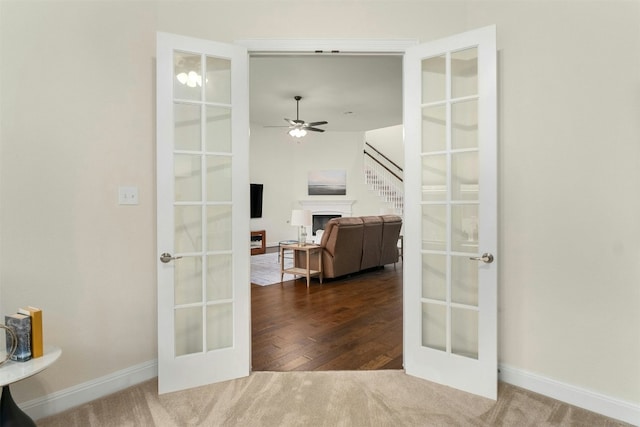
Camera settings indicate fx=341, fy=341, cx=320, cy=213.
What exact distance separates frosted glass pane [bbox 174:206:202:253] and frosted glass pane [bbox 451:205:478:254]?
5.57 feet

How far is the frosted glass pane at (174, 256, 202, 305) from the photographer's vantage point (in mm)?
2271

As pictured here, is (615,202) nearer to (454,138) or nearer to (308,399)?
(454,138)

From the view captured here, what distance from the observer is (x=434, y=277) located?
2.36m

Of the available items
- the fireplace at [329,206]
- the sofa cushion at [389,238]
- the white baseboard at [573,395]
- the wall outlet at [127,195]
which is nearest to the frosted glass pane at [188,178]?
the wall outlet at [127,195]

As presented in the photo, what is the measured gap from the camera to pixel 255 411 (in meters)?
1.99

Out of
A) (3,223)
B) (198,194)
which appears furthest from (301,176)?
(3,223)

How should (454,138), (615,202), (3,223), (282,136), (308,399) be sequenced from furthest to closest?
1. (282,136)
2. (454,138)
3. (308,399)
4. (615,202)
5. (3,223)

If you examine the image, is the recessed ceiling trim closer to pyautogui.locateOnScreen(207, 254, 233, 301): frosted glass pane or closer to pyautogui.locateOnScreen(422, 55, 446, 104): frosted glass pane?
pyautogui.locateOnScreen(422, 55, 446, 104): frosted glass pane

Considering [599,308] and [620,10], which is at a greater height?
[620,10]

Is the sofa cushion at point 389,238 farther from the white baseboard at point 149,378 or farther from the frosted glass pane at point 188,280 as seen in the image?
the frosted glass pane at point 188,280

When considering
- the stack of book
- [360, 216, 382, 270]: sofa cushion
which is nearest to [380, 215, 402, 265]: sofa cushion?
[360, 216, 382, 270]: sofa cushion

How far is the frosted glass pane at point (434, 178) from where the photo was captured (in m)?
2.30

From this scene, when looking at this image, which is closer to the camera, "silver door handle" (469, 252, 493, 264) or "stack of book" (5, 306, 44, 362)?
"stack of book" (5, 306, 44, 362)

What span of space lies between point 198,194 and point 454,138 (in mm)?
1747
